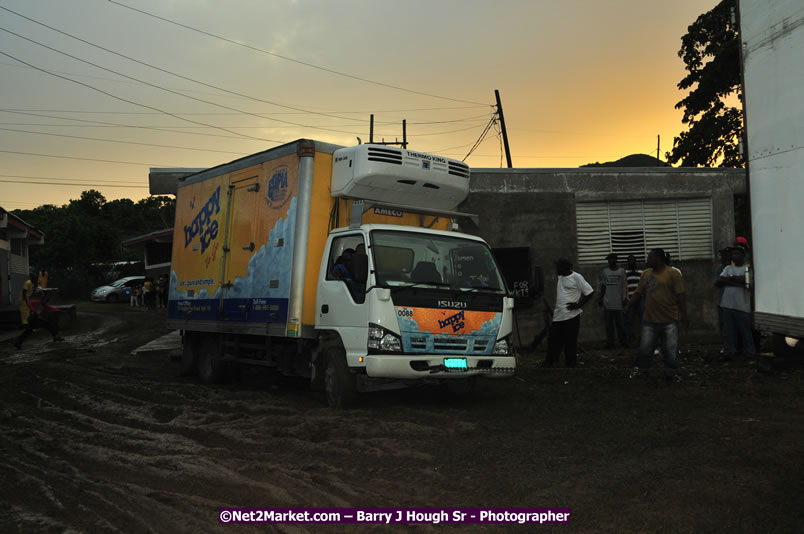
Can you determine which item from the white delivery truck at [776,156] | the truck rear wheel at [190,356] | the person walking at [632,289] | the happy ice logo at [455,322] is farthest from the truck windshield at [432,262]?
the person walking at [632,289]

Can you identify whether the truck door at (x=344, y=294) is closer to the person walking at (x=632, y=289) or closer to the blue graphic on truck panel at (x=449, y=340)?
the blue graphic on truck panel at (x=449, y=340)

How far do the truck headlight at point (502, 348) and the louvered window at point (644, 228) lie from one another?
25.4ft

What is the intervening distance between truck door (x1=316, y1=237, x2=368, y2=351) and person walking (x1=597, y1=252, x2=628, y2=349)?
21.4 feet

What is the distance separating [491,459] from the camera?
586cm

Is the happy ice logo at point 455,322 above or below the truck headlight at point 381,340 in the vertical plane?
above

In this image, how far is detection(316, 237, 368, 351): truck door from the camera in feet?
25.7

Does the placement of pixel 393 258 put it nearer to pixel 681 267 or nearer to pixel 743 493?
pixel 743 493

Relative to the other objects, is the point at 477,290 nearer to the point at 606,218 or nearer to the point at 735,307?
the point at 735,307

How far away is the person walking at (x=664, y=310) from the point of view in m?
9.12

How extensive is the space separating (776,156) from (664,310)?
485cm

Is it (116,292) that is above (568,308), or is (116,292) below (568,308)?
above

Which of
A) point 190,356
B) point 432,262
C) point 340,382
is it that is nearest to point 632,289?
point 432,262

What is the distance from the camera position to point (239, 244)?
10.1m

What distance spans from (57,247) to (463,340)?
45963 mm
